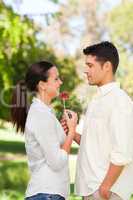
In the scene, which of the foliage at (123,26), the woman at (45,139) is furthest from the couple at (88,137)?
the foliage at (123,26)

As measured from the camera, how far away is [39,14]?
11.9 metres

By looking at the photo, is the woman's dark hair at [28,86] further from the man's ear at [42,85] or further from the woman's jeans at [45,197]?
the woman's jeans at [45,197]

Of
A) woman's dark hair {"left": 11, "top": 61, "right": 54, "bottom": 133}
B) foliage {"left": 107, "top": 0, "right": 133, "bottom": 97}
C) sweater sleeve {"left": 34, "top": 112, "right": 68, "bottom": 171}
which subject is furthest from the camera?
foliage {"left": 107, "top": 0, "right": 133, "bottom": 97}

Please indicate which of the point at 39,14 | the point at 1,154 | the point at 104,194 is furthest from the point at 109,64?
the point at 1,154

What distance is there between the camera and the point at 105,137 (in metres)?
3.57

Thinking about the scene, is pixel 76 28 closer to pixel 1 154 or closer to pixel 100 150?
pixel 1 154

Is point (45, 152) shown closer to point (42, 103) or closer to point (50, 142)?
point (50, 142)

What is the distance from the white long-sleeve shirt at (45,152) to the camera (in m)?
3.77

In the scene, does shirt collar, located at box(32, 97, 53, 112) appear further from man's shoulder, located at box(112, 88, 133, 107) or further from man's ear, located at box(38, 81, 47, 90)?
man's shoulder, located at box(112, 88, 133, 107)

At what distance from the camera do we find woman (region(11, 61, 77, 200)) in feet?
12.4

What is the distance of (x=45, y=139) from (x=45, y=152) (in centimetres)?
8

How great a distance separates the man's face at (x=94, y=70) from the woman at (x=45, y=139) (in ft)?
1.05

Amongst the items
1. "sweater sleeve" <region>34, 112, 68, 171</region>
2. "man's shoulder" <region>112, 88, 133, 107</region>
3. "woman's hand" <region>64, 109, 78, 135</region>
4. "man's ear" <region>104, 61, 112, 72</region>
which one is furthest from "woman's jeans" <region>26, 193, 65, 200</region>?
"man's ear" <region>104, 61, 112, 72</region>

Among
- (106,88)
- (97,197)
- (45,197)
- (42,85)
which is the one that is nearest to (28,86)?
(42,85)
